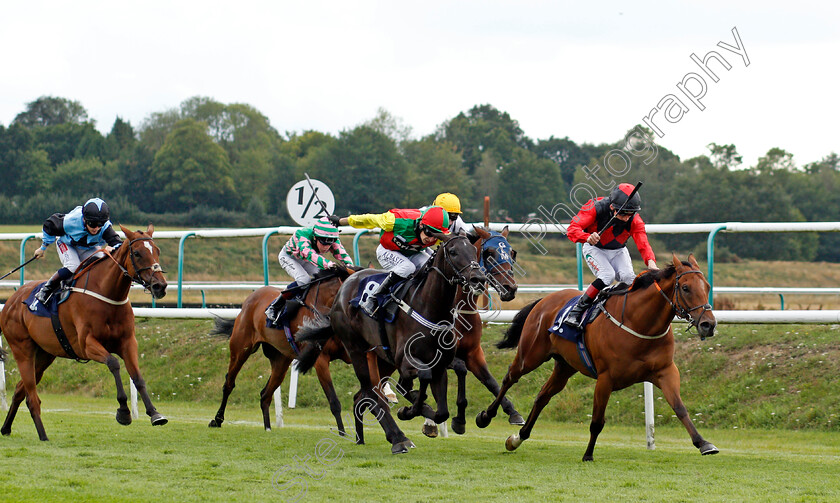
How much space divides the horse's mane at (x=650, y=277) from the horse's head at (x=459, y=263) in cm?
129

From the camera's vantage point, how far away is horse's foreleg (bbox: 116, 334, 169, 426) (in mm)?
7555

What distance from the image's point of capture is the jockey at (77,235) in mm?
8727

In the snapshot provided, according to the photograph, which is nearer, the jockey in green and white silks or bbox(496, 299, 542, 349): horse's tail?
bbox(496, 299, 542, 349): horse's tail

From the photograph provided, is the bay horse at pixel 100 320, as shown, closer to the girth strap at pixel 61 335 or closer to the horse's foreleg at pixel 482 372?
the girth strap at pixel 61 335

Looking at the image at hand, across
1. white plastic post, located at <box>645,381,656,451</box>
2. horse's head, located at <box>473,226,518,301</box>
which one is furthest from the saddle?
white plastic post, located at <box>645,381,656,451</box>

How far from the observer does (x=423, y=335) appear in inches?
277

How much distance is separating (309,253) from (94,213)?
1991 mm

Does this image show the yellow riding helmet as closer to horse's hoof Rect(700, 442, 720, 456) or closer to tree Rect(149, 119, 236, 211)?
horse's hoof Rect(700, 442, 720, 456)

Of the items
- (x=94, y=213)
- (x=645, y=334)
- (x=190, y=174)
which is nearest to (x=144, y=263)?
(x=94, y=213)

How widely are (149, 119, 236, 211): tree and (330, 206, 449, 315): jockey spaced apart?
4903 centimetres

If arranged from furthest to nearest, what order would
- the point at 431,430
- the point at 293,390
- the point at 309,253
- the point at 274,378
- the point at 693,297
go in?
the point at 293,390 → the point at 274,378 → the point at 309,253 → the point at 431,430 → the point at 693,297

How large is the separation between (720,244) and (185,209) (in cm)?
3467

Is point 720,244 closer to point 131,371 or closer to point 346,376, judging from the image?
point 346,376

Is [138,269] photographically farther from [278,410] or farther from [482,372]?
[482,372]
